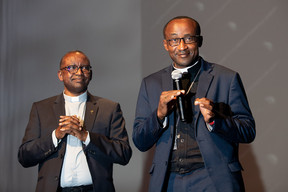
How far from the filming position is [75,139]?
3.66 metres

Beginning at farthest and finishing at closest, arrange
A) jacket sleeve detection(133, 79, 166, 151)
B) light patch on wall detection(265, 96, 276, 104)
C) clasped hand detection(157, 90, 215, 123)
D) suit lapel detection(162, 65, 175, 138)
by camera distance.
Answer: light patch on wall detection(265, 96, 276, 104) → suit lapel detection(162, 65, 175, 138) → jacket sleeve detection(133, 79, 166, 151) → clasped hand detection(157, 90, 215, 123)

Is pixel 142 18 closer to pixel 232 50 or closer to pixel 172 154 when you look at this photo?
pixel 232 50

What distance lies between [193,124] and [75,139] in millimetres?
1212

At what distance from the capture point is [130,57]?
5445 millimetres

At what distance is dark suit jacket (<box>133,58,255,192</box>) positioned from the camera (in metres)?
2.69

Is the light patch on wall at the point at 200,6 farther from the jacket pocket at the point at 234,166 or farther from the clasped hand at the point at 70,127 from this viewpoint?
the jacket pocket at the point at 234,166

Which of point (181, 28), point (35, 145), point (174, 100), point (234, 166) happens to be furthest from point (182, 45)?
point (35, 145)

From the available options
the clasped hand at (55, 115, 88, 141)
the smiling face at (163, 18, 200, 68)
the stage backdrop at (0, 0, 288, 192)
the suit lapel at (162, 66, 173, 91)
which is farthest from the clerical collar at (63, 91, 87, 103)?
the stage backdrop at (0, 0, 288, 192)

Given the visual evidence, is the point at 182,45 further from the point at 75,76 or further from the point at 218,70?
the point at 75,76

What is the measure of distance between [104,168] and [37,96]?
2.27 meters

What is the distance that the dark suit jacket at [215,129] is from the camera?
2.69m

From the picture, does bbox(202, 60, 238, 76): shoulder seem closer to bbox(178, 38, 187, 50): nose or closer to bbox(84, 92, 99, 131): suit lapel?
bbox(178, 38, 187, 50): nose

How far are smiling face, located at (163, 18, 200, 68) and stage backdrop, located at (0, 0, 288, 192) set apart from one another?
2238 mm

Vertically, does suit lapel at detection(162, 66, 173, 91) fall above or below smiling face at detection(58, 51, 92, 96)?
below
